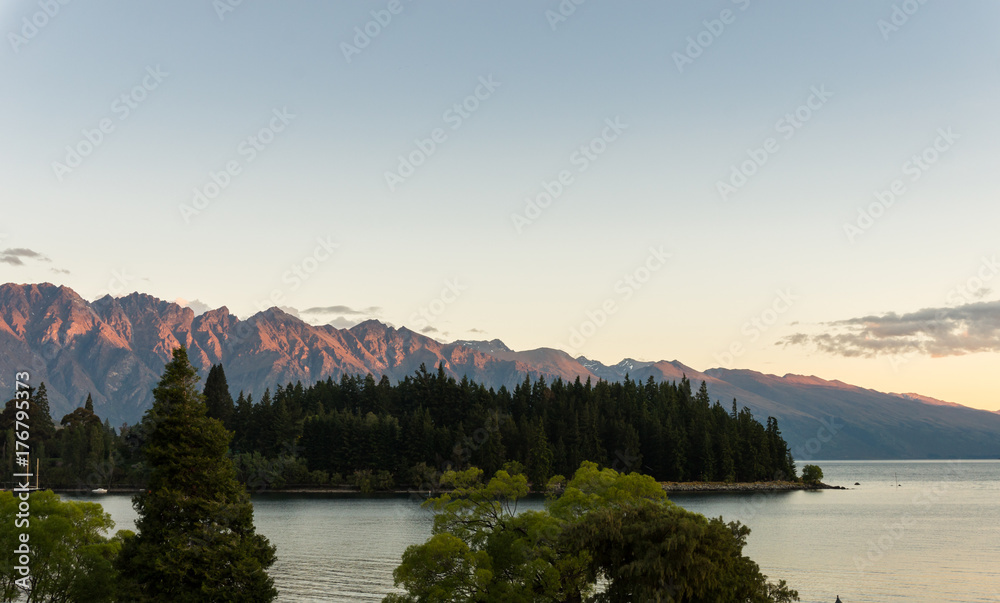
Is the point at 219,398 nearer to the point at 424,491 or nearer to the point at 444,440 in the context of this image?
the point at 444,440

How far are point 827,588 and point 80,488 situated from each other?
158382mm

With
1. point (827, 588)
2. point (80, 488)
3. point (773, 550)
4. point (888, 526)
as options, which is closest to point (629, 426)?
point (888, 526)

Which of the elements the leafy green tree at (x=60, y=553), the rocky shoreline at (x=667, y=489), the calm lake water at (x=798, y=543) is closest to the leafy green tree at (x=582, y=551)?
the leafy green tree at (x=60, y=553)

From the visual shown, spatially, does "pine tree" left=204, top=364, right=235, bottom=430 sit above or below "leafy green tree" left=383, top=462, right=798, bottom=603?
above

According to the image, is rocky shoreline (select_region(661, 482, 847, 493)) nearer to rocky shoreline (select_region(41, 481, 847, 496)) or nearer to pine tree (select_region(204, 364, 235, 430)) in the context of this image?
rocky shoreline (select_region(41, 481, 847, 496))

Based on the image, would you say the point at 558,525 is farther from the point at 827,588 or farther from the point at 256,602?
the point at 827,588

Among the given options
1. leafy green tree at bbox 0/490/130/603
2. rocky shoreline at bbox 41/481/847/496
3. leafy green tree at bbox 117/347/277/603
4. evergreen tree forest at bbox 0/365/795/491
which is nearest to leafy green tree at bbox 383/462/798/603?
leafy green tree at bbox 117/347/277/603

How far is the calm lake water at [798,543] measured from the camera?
64.4 metres

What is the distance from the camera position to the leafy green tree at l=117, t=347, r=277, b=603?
115 feet

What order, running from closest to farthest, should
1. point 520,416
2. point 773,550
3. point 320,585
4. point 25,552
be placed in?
point 25,552
point 320,585
point 773,550
point 520,416

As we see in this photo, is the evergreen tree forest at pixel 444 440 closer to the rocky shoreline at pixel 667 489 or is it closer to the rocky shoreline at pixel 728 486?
the rocky shoreline at pixel 667 489

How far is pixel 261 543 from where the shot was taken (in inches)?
1527

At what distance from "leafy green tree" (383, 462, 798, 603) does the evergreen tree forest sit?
11789 centimetres

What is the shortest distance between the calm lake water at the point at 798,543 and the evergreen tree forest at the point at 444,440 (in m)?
17.3
